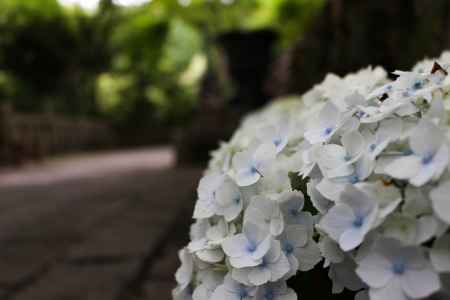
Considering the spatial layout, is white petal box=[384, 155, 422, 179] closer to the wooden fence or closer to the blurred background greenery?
the blurred background greenery

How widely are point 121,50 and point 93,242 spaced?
11185 millimetres

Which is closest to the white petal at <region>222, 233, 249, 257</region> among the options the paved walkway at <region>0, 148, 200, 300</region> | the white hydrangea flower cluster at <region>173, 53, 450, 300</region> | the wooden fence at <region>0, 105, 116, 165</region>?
the white hydrangea flower cluster at <region>173, 53, 450, 300</region>

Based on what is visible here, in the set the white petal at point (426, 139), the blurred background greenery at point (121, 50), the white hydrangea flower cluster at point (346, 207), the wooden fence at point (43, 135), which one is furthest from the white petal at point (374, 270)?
the wooden fence at point (43, 135)

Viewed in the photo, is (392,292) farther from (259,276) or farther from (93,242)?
(93,242)

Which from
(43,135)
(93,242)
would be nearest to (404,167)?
(93,242)

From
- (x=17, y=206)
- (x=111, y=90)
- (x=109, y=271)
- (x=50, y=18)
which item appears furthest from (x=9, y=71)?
(x=109, y=271)

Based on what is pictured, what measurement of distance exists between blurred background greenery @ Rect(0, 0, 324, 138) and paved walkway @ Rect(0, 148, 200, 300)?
2.95 feet

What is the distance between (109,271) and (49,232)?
2.88 ft

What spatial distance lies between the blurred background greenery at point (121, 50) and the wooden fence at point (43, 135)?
797 millimetres

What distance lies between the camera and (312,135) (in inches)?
27.8

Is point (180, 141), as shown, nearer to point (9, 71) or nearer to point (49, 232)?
point (49, 232)

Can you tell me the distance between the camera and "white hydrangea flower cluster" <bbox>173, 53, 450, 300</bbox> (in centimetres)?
50

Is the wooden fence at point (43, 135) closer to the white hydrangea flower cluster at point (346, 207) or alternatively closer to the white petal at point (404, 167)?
the white hydrangea flower cluster at point (346, 207)

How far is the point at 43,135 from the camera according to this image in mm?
10672
